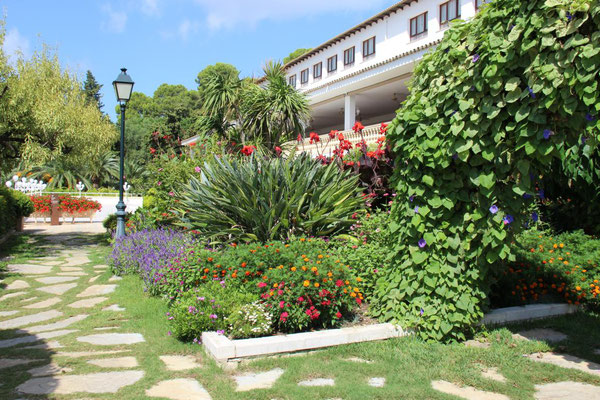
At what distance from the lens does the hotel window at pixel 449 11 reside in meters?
17.9

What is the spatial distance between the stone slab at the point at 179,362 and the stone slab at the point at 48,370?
0.69m

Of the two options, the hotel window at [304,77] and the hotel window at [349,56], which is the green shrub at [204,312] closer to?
the hotel window at [349,56]

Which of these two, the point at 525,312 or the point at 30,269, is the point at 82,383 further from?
the point at 30,269

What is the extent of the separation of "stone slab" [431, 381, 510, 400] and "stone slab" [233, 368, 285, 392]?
3.69 feet

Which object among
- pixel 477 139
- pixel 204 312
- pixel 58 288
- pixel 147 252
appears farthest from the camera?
pixel 147 252

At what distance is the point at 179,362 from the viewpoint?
3471 mm

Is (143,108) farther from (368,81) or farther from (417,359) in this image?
(417,359)

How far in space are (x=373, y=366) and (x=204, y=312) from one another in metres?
1.53

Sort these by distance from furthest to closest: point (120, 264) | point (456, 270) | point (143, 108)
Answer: point (143, 108), point (120, 264), point (456, 270)

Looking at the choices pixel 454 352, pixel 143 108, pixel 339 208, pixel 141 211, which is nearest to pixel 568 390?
pixel 454 352

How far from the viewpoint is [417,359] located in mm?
3439

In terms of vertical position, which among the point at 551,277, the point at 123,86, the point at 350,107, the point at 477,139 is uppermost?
the point at 350,107

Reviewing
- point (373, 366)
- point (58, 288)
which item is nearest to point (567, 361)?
point (373, 366)

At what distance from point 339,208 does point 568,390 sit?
3.51 m
